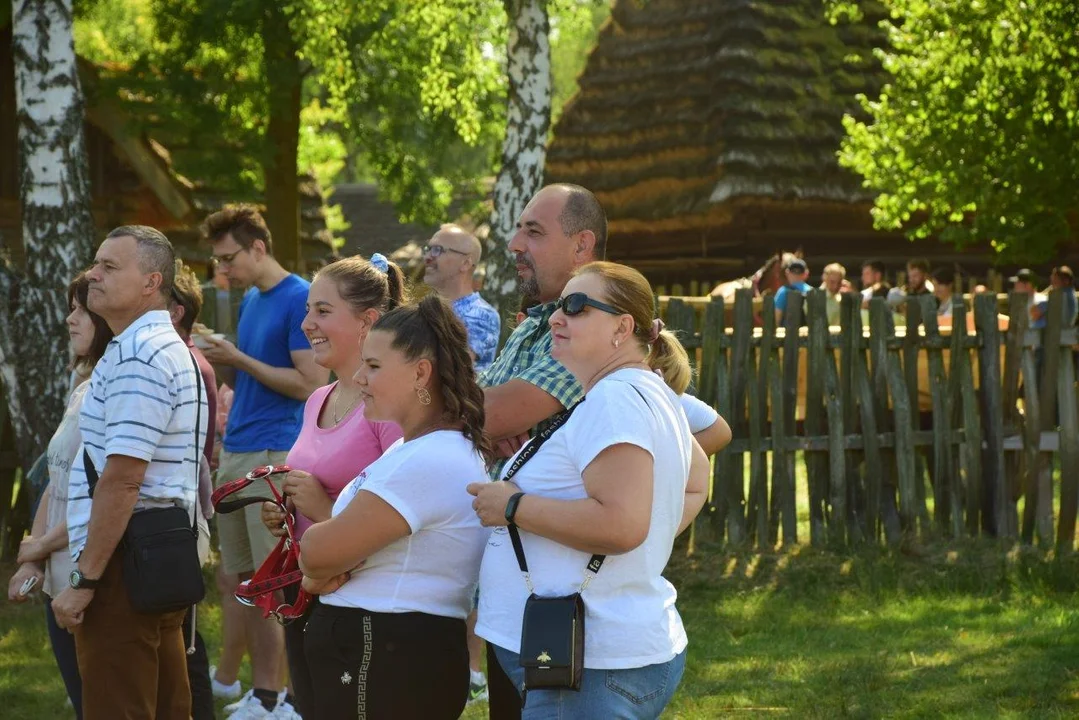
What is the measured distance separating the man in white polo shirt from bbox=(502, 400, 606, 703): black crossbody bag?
5.11ft

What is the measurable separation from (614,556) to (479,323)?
3343mm

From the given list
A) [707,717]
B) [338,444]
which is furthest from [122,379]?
[707,717]

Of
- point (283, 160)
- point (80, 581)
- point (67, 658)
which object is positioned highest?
point (283, 160)

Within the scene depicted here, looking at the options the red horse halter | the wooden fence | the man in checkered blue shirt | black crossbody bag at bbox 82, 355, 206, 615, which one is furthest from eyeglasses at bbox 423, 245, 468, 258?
the wooden fence

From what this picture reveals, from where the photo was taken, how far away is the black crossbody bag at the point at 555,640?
10.6 feet

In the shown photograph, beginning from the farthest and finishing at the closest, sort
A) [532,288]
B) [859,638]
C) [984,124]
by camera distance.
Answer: [984,124] → [859,638] → [532,288]

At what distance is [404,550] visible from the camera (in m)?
3.70

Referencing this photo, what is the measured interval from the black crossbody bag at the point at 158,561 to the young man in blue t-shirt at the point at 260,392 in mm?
1717

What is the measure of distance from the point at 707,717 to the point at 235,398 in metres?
2.44

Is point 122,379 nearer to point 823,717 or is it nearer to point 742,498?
point 823,717

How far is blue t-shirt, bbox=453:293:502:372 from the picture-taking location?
6547mm

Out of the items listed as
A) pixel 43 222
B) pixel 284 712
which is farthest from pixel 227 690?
pixel 43 222

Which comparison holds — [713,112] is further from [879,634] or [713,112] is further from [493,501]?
[493,501]

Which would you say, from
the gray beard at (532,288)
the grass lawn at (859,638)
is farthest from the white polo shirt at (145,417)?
the grass lawn at (859,638)
